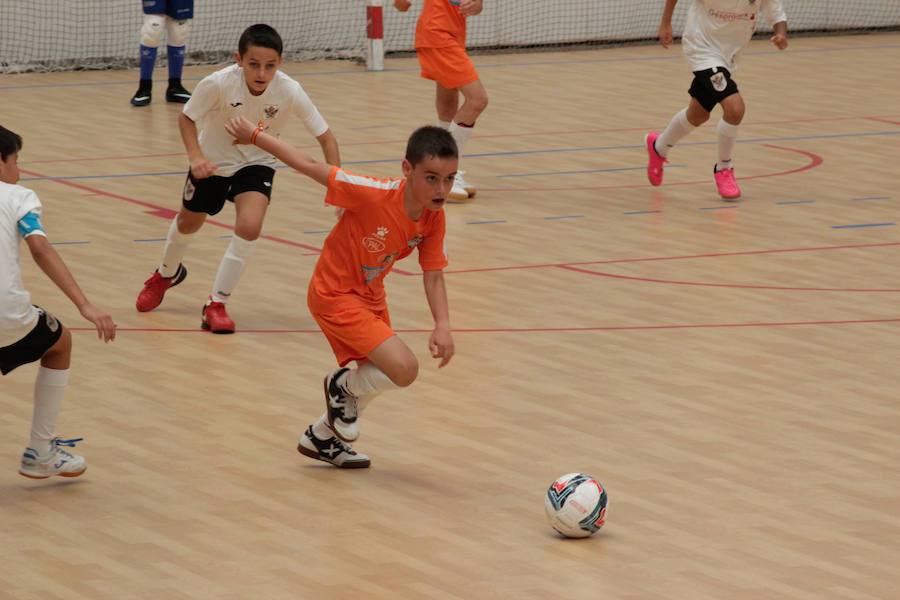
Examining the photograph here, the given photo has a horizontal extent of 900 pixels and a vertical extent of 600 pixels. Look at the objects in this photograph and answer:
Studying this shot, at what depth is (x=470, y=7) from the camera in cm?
945

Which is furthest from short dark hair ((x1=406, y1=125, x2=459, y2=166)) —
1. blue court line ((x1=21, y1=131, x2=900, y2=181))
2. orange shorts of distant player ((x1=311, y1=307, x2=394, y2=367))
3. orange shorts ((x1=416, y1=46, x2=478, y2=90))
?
blue court line ((x1=21, y1=131, x2=900, y2=181))

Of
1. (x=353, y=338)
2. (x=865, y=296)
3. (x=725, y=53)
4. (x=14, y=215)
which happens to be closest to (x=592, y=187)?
(x=725, y=53)

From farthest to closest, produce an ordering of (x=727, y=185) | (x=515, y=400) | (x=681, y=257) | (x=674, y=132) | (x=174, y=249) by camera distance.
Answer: (x=674, y=132) < (x=727, y=185) < (x=681, y=257) < (x=174, y=249) < (x=515, y=400)

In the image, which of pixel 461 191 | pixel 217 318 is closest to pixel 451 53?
pixel 461 191

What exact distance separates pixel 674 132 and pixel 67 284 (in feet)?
20.6

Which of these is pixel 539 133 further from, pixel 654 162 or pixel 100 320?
pixel 100 320

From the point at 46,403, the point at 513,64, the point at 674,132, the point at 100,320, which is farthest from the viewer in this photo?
the point at 513,64

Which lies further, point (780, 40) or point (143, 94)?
point (143, 94)

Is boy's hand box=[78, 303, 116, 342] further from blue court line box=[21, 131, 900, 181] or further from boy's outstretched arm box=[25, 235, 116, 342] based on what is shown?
blue court line box=[21, 131, 900, 181]

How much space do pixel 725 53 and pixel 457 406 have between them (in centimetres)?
466

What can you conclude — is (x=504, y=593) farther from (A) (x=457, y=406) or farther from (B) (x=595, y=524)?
(A) (x=457, y=406)

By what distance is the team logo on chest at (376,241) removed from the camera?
16.9 feet

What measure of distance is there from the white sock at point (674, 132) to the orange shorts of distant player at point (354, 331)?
5279 mm

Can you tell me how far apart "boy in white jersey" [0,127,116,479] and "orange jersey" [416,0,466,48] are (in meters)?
5.07
